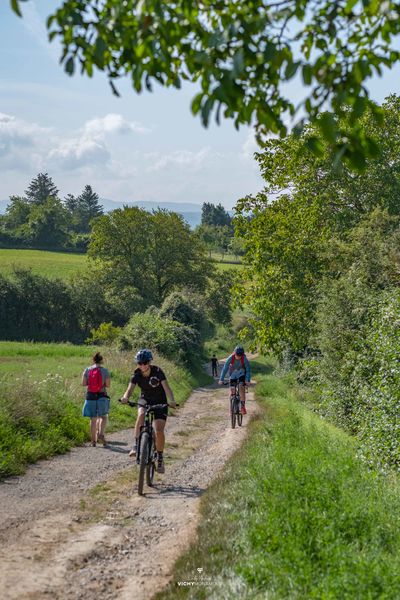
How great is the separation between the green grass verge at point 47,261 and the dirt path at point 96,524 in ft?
189

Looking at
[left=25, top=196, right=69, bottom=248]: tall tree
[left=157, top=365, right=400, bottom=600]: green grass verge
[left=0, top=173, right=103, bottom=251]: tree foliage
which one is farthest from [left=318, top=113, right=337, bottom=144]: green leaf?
[left=25, top=196, right=69, bottom=248]: tall tree

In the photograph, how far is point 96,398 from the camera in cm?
1369

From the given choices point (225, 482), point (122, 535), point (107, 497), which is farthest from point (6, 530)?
point (225, 482)

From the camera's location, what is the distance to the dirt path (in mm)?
5906

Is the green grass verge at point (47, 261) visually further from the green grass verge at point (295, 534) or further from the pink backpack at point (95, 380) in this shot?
the green grass verge at point (295, 534)

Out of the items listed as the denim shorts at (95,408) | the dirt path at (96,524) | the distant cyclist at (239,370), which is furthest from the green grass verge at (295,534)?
the distant cyclist at (239,370)

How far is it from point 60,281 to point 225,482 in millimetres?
48845

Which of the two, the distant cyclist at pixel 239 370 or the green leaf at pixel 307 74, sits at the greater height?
the green leaf at pixel 307 74

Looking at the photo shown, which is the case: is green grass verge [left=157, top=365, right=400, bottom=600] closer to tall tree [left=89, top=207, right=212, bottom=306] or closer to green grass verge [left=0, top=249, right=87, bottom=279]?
tall tree [left=89, top=207, right=212, bottom=306]

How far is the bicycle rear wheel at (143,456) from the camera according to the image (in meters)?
9.34

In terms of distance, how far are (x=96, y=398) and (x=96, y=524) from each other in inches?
233

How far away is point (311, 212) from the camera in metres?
26.5

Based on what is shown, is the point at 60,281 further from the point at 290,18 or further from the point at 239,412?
the point at 290,18

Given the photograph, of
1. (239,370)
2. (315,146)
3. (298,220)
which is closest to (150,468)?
(315,146)
